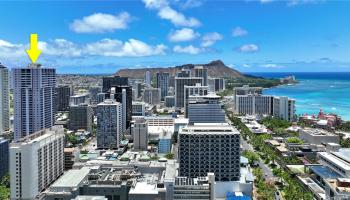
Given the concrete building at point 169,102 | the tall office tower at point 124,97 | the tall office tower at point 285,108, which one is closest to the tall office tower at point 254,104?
the tall office tower at point 285,108

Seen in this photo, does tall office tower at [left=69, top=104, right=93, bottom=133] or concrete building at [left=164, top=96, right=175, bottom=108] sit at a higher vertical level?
concrete building at [left=164, top=96, right=175, bottom=108]

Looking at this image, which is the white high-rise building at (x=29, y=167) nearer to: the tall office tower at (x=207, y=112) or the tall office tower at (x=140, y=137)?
the tall office tower at (x=140, y=137)

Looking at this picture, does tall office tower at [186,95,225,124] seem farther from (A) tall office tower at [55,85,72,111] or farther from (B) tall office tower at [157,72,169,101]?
(B) tall office tower at [157,72,169,101]

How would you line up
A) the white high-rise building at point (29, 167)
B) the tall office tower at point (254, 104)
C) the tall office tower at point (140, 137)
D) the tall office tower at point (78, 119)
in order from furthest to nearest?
the tall office tower at point (254, 104) < the tall office tower at point (78, 119) < the tall office tower at point (140, 137) < the white high-rise building at point (29, 167)

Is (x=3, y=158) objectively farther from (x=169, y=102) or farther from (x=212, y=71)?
(x=212, y=71)

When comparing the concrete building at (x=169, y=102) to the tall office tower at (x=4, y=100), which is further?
the concrete building at (x=169, y=102)

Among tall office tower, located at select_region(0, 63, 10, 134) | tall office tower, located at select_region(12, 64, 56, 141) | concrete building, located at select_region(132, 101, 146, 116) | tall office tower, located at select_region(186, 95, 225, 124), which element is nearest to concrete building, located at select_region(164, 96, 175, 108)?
concrete building, located at select_region(132, 101, 146, 116)
